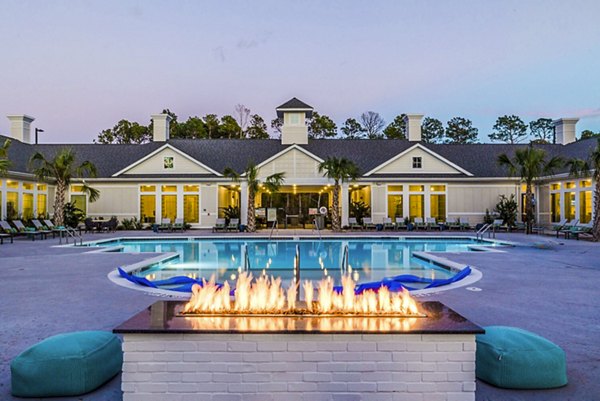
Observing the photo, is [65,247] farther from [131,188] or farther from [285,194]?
[285,194]

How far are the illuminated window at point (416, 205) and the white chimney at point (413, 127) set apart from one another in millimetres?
5786

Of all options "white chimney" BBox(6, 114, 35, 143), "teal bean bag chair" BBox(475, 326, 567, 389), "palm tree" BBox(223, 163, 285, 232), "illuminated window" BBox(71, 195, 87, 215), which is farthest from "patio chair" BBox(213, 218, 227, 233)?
"teal bean bag chair" BBox(475, 326, 567, 389)

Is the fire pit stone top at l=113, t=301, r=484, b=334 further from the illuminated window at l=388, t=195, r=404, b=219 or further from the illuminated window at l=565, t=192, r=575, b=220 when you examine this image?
the illuminated window at l=565, t=192, r=575, b=220

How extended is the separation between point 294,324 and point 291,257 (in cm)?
1102

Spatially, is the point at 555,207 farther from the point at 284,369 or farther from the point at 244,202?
the point at 284,369

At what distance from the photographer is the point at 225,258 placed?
1388 centimetres

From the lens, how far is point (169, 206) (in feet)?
84.3

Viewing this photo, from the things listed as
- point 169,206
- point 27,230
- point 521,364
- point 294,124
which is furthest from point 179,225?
point 521,364

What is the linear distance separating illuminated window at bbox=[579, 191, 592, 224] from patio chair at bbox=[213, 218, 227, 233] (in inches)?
718

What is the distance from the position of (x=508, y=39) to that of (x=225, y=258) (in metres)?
16.3

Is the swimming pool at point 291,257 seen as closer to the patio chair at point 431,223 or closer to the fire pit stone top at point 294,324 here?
the patio chair at point 431,223

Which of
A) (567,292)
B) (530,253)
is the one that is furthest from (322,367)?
(530,253)

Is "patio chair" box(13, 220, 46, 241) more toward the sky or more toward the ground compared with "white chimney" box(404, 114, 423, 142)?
more toward the ground

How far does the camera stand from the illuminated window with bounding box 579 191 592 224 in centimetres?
2180
